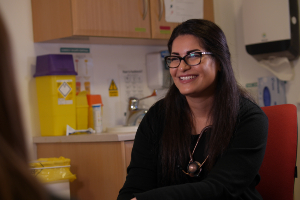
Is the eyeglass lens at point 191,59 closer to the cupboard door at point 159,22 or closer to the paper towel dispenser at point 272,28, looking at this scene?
the cupboard door at point 159,22

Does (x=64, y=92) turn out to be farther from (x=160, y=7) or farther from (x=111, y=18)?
(x=160, y=7)

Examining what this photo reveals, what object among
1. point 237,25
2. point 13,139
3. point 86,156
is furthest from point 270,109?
point 237,25

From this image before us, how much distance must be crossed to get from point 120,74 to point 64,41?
47 centimetres

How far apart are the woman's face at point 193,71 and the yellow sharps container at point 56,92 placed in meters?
0.94

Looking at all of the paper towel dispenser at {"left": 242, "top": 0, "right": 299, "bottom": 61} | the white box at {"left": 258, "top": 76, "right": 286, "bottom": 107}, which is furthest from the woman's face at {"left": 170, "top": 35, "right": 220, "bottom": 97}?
the white box at {"left": 258, "top": 76, "right": 286, "bottom": 107}

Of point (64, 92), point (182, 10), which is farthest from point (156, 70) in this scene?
point (64, 92)

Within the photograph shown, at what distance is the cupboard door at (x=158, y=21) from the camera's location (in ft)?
7.41

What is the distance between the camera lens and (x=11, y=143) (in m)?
0.40

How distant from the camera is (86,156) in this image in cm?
188

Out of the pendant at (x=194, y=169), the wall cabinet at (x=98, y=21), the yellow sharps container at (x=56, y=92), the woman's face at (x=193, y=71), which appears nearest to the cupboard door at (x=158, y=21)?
the wall cabinet at (x=98, y=21)

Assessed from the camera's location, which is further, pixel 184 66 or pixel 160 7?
pixel 160 7

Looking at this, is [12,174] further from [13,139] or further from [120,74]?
[120,74]

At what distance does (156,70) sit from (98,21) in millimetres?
668

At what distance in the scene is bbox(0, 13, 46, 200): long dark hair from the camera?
0.38 metres
